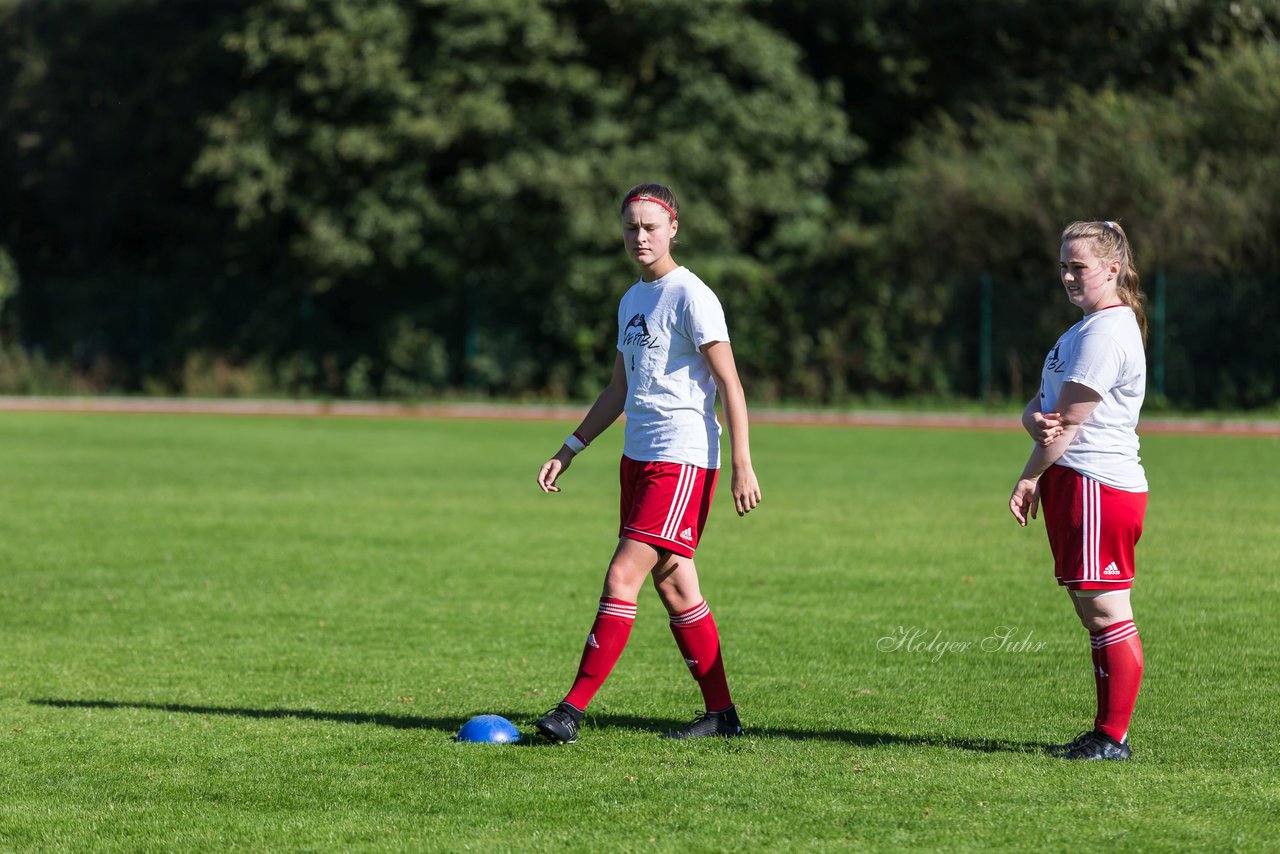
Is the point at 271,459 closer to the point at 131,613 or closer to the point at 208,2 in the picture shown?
the point at 131,613

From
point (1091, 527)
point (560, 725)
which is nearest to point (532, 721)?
point (560, 725)

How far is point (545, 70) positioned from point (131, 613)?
24.3 m

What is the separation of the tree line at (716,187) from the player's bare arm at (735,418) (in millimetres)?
23994

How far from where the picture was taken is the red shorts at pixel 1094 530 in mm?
5465

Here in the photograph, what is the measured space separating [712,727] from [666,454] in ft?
3.44

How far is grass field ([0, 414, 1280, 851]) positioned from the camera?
486 centimetres

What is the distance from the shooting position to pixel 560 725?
5.77 meters

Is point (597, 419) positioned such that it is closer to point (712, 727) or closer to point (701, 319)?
point (701, 319)

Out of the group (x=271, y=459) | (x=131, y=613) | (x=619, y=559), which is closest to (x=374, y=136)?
(x=271, y=459)

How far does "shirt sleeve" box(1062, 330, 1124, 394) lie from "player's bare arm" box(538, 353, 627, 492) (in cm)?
169

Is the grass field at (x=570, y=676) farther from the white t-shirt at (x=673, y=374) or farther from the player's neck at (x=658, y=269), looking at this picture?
the player's neck at (x=658, y=269)

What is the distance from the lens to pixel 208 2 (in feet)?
124

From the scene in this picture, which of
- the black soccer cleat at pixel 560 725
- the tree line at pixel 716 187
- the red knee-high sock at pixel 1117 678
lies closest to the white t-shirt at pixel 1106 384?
the red knee-high sock at pixel 1117 678

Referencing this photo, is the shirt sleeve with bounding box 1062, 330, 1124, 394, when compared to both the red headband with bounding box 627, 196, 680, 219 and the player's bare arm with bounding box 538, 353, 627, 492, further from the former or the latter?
the player's bare arm with bounding box 538, 353, 627, 492
